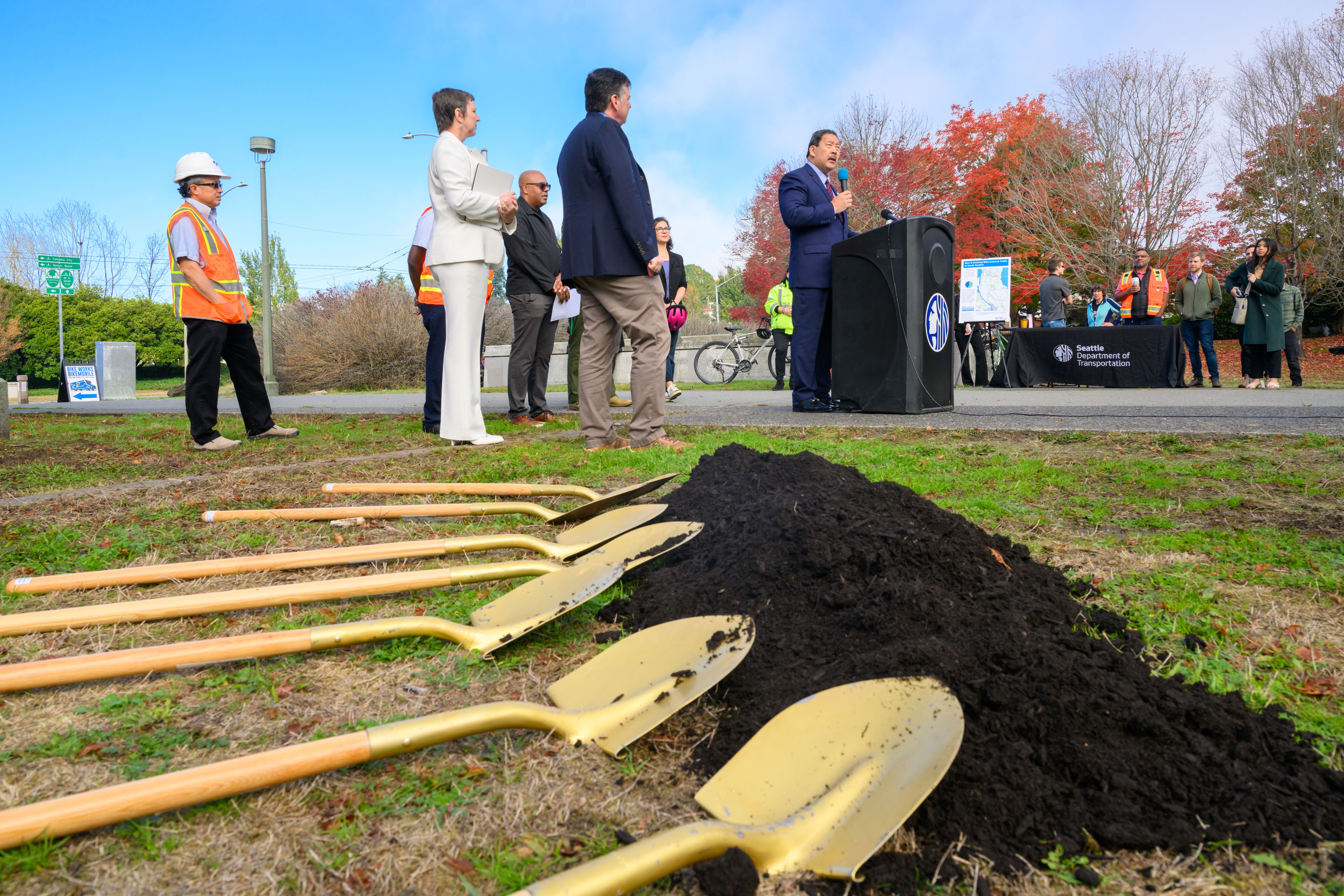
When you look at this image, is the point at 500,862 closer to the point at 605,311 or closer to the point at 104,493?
the point at 104,493

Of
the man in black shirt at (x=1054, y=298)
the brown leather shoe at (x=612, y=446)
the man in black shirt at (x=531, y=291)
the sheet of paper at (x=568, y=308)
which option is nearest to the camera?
the brown leather shoe at (x=612, y=446)

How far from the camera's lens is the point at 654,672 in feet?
4.79

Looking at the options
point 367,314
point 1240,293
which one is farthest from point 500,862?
point 367,314

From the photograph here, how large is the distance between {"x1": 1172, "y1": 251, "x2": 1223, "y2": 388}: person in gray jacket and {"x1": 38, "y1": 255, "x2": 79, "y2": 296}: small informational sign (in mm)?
25018

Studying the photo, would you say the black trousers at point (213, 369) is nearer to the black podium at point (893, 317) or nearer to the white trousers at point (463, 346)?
the white trousers at point (463, 346)

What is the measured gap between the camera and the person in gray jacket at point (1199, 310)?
1081cm

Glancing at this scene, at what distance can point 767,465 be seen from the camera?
105 inches

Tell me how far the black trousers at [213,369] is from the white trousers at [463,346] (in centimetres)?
132

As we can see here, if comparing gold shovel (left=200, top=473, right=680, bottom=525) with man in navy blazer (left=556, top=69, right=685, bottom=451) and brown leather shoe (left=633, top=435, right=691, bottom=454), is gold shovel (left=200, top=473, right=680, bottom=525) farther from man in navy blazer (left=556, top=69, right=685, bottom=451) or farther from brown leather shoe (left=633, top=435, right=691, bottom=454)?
man in navy blazer (left=556, top=69, right=685, bottom=451)

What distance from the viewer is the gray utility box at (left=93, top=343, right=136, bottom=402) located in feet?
61.4

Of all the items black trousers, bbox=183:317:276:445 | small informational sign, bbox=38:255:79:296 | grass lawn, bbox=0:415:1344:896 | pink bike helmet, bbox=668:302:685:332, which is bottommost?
grass lawn, bbox=0:415:1344:896

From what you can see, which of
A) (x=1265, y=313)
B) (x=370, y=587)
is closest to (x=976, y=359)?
(x=1265, y=313)

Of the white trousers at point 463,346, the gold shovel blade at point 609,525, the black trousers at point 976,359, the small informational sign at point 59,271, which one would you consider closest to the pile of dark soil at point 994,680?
the gold shovel blade at point 609,525

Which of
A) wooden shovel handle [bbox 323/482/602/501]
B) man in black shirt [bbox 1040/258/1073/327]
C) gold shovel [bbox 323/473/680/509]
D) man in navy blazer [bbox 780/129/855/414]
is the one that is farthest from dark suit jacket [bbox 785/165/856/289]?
man in black shirt [bbox 1040/258/1073/327]
